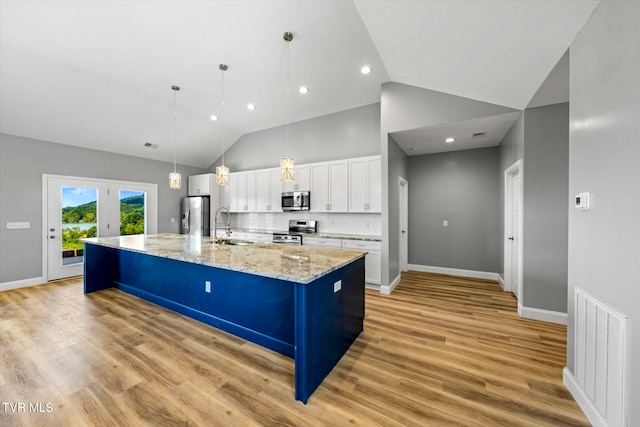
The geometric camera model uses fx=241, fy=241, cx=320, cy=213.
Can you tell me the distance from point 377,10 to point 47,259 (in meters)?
6.76

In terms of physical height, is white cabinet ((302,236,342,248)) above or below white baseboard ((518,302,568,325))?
above

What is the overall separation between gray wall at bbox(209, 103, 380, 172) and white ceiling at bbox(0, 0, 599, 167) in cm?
37

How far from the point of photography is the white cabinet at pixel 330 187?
4.58 m

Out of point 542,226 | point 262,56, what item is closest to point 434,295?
point 542,226

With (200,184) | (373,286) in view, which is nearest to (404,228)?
(373,286)

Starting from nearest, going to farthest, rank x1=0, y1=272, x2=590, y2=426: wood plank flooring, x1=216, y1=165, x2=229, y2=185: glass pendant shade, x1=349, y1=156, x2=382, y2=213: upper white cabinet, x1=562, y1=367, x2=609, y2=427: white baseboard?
x1=562, y1=367, x2=609, y2=427: white baseboard → x1=0, y1=272, x2=590, y2=426: wood plank flooring → x1=216, y1=165, x2=229, y2=185: glass pendant shade → x1=349, y1=156, x2=382, y2=213: upper white cabinet

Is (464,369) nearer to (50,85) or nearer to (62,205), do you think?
(50,85)

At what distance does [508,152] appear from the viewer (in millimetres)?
3770

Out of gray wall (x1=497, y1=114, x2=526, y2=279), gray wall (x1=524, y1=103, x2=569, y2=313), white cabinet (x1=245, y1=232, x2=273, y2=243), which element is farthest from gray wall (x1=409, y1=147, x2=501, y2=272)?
white cabinet (x1=245, y1=232, x2=273, y2=243)

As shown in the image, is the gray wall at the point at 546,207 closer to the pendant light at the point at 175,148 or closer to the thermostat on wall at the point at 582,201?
the thermostat on wall at the point at 582,201

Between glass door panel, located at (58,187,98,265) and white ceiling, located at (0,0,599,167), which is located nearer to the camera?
white ceiling, located at (0,0,599,167)

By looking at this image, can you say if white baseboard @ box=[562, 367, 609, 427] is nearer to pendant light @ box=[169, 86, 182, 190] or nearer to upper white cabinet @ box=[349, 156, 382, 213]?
upper white cabinet @ box=[349, 156, 382, 213]

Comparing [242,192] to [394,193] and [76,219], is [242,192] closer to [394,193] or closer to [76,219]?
[76,219]

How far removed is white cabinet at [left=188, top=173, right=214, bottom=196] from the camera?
6262 millimetres
